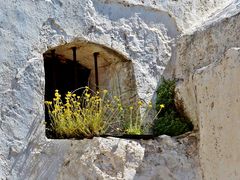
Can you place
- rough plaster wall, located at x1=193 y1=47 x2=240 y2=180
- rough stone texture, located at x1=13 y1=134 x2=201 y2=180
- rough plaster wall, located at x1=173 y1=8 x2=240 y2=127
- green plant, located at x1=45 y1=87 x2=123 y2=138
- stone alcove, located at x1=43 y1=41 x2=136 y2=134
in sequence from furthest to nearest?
stone alcove, located at x1=43 y1=41 x2=136 y2=134, rough plaster wall, located at x1=173 y1=8 x2=240 y2=127, green plant, located at x1=45 y1=87 x2=123 y2=138, rough stone texture, located at x1=13 y1=134 x2=201 y2=180, rough plaster wall, located at x1=193 y1=47 x2=240 y2=180

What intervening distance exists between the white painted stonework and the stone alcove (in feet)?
0.32

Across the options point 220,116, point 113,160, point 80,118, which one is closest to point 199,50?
point 80,118

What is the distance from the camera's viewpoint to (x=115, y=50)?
187 inches

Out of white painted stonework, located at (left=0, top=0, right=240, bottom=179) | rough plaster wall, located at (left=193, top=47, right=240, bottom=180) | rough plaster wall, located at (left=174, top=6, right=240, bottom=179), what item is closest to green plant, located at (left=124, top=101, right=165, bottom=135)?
white painted stonework, located at (left=0, top=0, right=240, bottom=179)

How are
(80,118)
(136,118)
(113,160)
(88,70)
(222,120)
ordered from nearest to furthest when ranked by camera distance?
(222,120) → (113,160) → (80,118) → (136,118) → (88,70)

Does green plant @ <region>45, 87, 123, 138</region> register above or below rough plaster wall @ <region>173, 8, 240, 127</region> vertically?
below

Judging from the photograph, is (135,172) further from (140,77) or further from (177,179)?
(140,77)

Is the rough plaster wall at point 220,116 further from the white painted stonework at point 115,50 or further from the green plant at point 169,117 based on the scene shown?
the green plant at point 169,117

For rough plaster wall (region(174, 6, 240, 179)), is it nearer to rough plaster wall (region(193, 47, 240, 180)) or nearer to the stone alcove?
rough plaster wall (region(193, 47, 240, 180))

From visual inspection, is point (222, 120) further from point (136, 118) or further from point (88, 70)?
point (88, 70)

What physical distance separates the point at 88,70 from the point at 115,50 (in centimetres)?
50

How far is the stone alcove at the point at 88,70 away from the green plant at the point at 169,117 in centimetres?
27

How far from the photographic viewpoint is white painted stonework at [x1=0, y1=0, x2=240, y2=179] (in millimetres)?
3971

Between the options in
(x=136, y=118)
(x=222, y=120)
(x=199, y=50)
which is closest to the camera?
(x=222, y=120)
